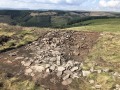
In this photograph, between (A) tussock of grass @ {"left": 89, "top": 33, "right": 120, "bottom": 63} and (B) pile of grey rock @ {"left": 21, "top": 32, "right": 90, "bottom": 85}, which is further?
(A) tussock of grass @ {"left": 89, "top": 33, "right": 120, "bottom": 63}

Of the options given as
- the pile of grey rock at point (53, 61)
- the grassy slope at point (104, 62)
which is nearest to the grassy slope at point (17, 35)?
the pile of grey rock at point (53, 61)

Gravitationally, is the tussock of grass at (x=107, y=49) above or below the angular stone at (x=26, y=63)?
above

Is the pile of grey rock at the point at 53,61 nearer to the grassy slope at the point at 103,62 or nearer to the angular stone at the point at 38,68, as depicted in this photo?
the angular stone at the point at 38,68

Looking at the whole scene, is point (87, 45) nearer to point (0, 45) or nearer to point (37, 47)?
point (37, 47)

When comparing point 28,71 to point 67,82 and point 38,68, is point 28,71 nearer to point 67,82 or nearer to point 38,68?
point 38,68

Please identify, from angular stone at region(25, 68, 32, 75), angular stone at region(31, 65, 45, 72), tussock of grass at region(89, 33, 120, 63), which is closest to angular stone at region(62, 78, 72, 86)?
angular stone at region(31, 65, 45, 72)

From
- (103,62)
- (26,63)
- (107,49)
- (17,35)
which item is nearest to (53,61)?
(26,63)

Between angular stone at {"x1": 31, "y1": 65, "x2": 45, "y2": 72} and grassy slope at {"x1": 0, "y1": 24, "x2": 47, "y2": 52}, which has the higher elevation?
grassy slope at {"x1": 0, "y1": 24, "x2": 47, "y2": 52}

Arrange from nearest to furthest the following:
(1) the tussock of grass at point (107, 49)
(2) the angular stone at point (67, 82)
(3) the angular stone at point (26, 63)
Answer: (2) the angular stone at point (67, 82) → (3) the angular stone at point (26, 63) → (1) the tussock of grass at point (107, 49)

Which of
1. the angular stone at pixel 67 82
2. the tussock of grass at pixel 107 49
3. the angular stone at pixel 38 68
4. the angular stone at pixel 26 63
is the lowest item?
the angular stone at pixel 67 82

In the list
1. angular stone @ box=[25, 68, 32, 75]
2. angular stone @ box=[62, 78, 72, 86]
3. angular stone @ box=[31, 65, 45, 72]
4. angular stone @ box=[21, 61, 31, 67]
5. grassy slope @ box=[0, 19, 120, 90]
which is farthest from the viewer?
angular stone @ box=[21, 61, 31, 67]

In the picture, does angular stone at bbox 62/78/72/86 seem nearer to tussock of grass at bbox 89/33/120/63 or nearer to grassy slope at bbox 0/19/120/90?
grassy slope at bbox 0/19/120/90

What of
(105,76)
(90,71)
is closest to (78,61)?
(90,71)

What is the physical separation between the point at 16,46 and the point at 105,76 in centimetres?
1500
